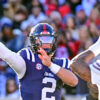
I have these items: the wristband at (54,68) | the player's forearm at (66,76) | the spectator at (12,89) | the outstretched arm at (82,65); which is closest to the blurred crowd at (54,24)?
the spectator at (12,89)

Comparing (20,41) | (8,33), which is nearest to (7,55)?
(20,41)

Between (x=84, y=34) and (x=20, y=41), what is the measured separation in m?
1.23

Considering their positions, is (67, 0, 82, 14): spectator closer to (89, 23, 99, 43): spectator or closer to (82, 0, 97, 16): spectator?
(82, 0, 97, 16): spectator

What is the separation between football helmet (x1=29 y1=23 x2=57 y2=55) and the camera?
4750 millimetres

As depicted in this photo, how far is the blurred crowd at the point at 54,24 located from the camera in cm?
884

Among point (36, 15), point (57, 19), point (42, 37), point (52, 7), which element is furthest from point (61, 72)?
point (52, 7)

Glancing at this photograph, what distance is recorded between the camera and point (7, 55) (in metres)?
4.63

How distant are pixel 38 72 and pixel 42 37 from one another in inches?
13.5

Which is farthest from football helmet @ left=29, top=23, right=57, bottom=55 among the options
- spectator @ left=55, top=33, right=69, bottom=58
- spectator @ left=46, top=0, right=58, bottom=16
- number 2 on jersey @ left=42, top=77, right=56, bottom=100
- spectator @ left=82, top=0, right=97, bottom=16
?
spectator @ left=46, top=0, right=58, bottom=16

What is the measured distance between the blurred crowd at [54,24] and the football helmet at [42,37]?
137 inches

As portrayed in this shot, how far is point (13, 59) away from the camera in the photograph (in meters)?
4.65

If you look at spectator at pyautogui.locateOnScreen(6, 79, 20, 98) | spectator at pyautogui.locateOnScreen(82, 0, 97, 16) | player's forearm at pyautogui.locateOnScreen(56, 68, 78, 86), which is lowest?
spectator at pyautogui.locateOnScreen(6, 79, 20, 98)

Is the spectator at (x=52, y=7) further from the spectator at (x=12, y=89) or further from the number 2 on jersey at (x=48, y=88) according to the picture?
the number 2 on jersey at (x=48, y=88)

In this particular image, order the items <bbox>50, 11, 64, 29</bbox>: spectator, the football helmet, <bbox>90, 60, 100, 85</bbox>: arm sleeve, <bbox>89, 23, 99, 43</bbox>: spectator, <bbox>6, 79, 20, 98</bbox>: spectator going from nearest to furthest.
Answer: <bbox>90, 60, 100, 85</bbox>: arm sleeve → the football helmet → <bbox>6, 79, 20, 98</bbox>: spectator → <bbox>89, 23, 99, 43</bbox>: spectator → <bbox>50, 11, 64, 29</bbox>: spectator
